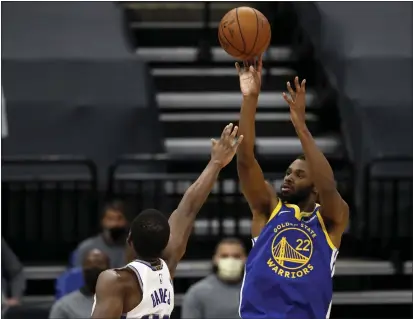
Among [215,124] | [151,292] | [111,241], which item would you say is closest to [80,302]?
[111,241]

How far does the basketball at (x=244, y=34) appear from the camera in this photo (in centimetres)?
593

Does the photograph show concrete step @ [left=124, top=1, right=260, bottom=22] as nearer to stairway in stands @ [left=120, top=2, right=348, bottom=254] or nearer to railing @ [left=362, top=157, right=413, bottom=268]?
stairway in stands @ [left=120, top=2, right=348, bottom=254]

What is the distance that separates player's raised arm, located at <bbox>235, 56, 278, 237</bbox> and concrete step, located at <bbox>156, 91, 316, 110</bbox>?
5.57 meters

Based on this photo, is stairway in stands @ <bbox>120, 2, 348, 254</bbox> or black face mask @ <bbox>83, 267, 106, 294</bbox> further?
stairway in stands @ <bbox>120, 2, 348, 254</bbox>

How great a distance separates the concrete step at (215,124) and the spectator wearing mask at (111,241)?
247 centimetres

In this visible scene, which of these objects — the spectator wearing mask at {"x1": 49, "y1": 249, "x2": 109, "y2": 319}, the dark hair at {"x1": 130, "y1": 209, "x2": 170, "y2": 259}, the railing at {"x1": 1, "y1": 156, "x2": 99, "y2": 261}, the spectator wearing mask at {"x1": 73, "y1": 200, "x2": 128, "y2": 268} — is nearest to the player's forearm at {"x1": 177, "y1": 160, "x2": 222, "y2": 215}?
the dark hair at {"x1": 130, "y1": 209, "x2": 170, "y2": 259}

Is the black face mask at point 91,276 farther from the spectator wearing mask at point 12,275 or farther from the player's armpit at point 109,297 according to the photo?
the player's armpit at point 109,297

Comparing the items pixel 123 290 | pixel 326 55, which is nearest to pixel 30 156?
pixel 326 55

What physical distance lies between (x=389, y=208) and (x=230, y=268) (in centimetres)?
282

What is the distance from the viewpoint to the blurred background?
9.77m

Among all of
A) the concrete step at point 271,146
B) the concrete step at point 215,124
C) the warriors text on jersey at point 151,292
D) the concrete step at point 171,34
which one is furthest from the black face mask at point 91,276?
the concrete step at point 171,34

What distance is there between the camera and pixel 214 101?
11.4 m

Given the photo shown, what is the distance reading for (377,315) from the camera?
9.48m

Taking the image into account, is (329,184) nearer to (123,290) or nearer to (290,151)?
(123,290)
